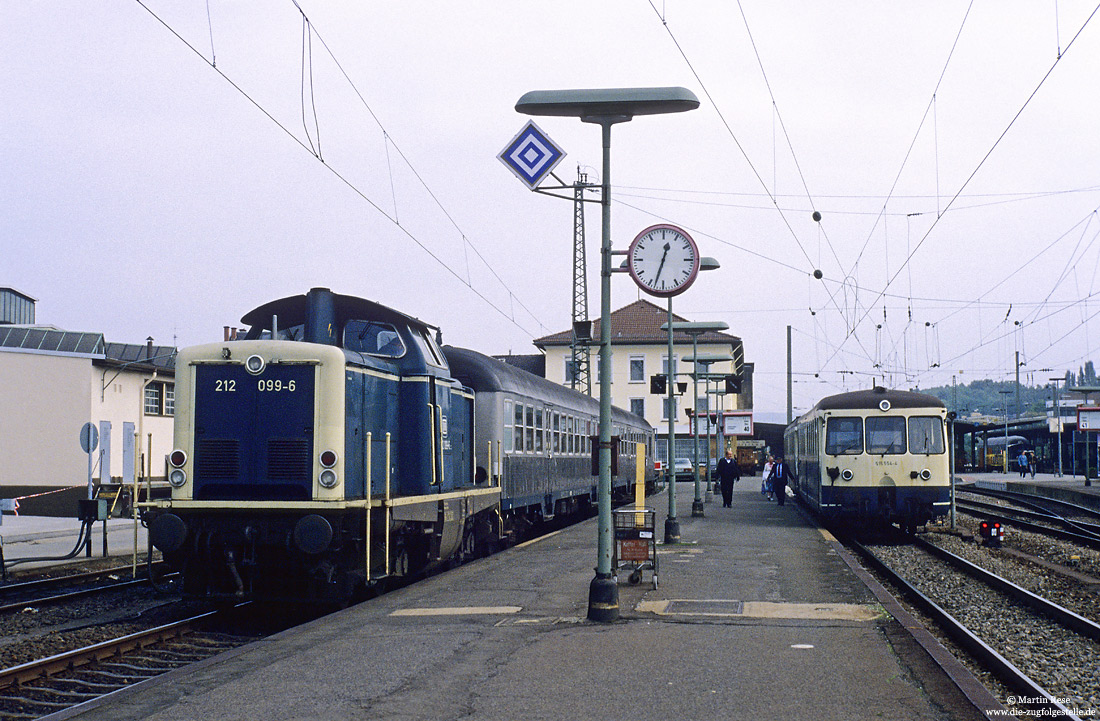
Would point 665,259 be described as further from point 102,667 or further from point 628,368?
point 628,368

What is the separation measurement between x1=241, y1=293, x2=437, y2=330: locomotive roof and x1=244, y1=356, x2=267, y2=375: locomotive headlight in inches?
44.9

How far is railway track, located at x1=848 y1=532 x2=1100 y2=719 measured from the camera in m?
7.77

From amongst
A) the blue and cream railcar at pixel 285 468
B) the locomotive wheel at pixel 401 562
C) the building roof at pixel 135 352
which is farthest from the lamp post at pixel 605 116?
the building roof at pixel 135 352

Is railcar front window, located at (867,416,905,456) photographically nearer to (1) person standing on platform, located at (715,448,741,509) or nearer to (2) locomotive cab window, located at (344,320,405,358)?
(1) person standing on platform, located at (715,448,741,509)

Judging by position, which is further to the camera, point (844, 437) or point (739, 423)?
point (739, 423)

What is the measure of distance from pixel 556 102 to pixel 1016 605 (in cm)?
843

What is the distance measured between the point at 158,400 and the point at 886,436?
82.8 ft

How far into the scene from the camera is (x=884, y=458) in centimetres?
2011

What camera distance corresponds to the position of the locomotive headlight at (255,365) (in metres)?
10.8

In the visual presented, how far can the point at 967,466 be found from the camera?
75.1 meters

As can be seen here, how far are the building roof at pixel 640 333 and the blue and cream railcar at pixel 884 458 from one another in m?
47.6

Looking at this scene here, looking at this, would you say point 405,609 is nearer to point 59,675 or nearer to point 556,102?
point 59,675

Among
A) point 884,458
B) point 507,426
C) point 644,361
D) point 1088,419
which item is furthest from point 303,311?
point 644,361

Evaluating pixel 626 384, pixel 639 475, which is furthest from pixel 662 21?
pixel 626 384
